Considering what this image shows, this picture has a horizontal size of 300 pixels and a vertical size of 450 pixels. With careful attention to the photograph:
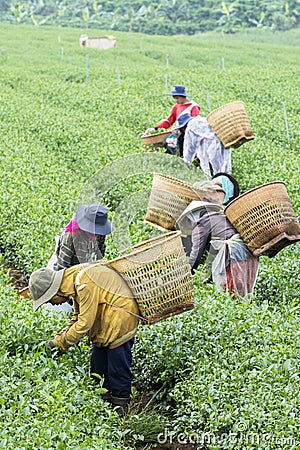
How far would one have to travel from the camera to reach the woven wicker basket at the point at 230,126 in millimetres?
10258

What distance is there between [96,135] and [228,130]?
15.7ft

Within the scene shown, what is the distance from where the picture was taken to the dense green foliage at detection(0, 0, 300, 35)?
50.8m

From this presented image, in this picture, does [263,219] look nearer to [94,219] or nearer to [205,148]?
[94,219]

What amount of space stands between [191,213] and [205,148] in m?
3.90

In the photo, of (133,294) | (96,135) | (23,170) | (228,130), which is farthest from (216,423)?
(96,135)

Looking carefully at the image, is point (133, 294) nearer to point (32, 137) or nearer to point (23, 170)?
point (23, 170)

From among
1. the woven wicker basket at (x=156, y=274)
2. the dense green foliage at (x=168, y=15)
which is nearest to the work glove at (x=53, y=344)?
the woven wicker basket at (x=156, y=274)

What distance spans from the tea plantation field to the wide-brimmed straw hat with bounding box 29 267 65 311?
0.48 m

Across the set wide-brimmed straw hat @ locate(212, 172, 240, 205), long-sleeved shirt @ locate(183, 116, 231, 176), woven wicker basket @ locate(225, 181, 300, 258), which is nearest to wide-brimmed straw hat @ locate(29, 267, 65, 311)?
woven wicker basket @ locate(225, 181, 300, 258)

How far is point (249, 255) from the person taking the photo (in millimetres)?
6945

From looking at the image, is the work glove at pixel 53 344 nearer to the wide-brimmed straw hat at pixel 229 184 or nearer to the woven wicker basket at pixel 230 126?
the wide-brimmed straw hat at pixel 229 184

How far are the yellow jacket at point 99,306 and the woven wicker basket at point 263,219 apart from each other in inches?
70.5

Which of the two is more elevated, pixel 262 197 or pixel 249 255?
pixel 262 197
